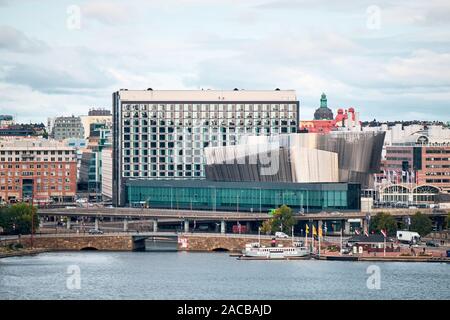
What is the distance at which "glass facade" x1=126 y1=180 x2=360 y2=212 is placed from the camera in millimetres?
171125

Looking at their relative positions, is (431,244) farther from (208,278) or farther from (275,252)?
(208,278)

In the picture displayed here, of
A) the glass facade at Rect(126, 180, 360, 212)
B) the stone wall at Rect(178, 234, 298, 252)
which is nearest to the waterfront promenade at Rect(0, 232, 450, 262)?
the stone wall at Rect(178, 234, 298, 252)

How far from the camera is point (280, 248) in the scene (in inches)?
5379

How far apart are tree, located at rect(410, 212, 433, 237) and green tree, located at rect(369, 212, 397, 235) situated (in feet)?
6.11

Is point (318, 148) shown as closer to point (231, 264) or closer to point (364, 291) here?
point (231, 264)

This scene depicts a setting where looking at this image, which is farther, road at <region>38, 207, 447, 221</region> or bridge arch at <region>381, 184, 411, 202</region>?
bridge arch at <region>381, 184, 411, 202</region>

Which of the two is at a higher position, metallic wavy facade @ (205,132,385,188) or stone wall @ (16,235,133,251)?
metallic wavy facade @ (205,132,385,188)

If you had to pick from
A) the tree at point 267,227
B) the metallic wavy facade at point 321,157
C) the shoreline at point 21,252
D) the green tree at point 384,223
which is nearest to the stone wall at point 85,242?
the shoreline at point 21,252

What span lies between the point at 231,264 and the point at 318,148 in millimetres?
49531

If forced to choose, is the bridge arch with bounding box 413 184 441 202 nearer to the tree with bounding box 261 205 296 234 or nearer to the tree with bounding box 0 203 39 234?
the tree with bounding box 261 205 296 234

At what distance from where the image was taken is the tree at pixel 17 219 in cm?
15375

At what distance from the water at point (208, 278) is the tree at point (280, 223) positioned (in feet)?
57.6

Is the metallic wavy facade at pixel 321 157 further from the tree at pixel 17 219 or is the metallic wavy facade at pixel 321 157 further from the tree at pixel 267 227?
the tree at pixel 17 219
